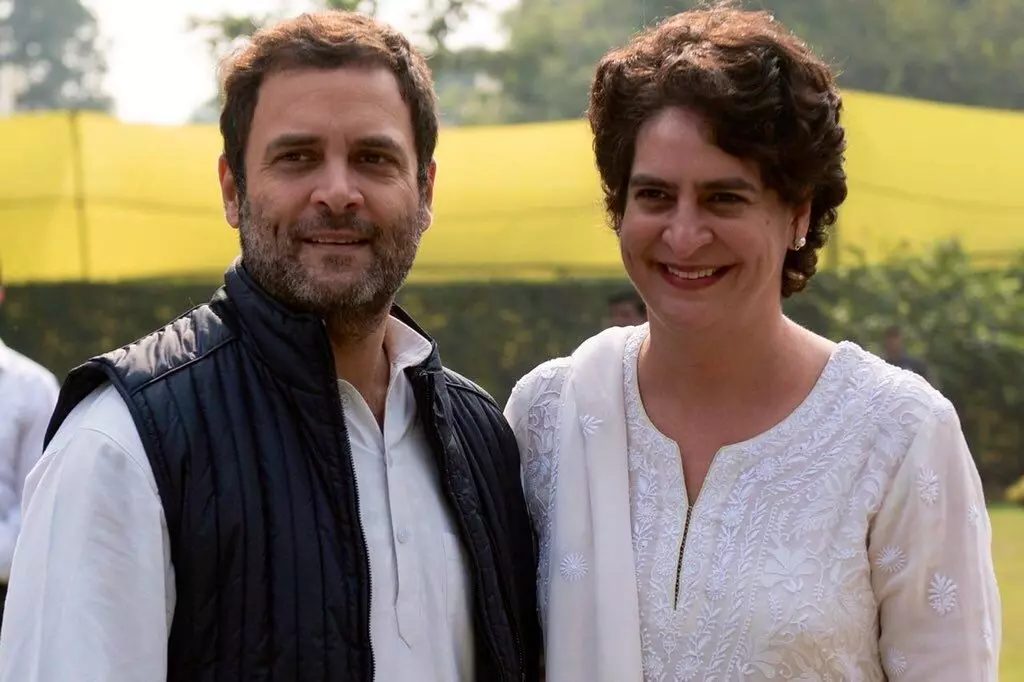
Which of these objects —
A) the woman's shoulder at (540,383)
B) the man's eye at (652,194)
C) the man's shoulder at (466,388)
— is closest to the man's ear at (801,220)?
the man's eye at (652,194)

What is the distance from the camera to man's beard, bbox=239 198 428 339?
257 centimetres

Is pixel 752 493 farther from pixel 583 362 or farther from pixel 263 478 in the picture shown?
pixel 263 478

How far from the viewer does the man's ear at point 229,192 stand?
108 inches

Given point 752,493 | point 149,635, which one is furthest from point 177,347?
point 752,493

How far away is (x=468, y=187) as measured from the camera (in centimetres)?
1548

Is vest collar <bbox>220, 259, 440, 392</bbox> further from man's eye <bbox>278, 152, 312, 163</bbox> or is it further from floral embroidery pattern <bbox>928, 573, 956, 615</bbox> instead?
floral embroidery pattern <bbox>928, 573, 956, 615</bbox>

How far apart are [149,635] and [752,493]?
1.21 meters

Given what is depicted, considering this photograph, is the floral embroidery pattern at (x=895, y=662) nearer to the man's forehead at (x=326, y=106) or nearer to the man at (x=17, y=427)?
the man's forehead at (x=326, y=106)

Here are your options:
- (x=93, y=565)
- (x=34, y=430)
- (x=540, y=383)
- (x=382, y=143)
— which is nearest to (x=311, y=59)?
(x=382, y=143)

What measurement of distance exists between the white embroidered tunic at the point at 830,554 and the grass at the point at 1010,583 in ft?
15.9

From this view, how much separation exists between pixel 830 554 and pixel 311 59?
138 centimetres

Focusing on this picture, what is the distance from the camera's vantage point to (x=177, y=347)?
2492 millimetres

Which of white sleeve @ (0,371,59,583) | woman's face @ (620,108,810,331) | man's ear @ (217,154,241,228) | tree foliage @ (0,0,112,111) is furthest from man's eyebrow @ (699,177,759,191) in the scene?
tree foliage @ (0,0,112,111)

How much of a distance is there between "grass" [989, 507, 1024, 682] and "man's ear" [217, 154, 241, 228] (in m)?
5.61
